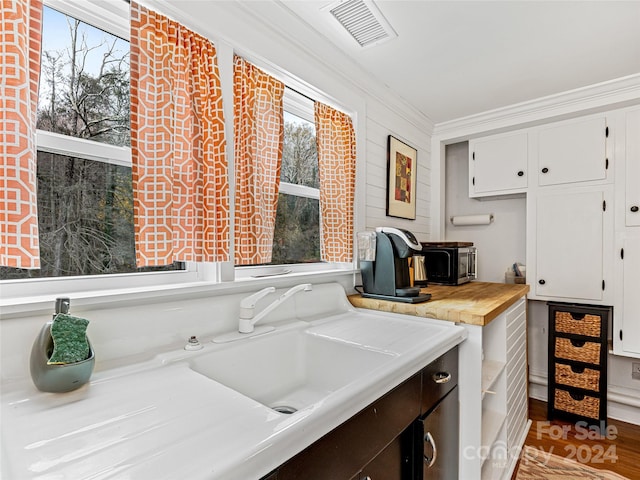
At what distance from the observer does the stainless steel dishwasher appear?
108 centimetres

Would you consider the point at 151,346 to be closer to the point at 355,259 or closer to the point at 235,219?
the point at 235,219

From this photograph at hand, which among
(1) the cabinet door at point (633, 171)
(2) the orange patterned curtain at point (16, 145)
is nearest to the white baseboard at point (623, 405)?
(1) the cabinet door at point (633, 171)

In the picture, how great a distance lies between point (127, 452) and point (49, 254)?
76 centimetres

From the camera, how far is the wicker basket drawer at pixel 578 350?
2.23 meters

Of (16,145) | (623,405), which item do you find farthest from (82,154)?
(623,405)

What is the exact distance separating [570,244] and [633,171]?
594mm

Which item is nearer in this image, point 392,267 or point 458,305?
point 458,305

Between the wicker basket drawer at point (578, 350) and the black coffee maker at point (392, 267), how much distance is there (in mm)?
1414

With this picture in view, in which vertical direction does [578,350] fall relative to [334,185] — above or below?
below

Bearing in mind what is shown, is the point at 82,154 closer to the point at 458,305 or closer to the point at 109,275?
the point at 109,275

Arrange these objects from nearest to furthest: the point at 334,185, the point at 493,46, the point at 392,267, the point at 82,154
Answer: the point at 82,154 → the point at 392,267 → the point at 493,46 → the point at 334,185

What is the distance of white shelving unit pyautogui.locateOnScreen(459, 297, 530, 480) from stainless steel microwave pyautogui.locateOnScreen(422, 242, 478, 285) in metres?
0.42

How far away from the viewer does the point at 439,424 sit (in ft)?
4.01

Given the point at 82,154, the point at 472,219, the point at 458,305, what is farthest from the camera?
the point at 472,219
